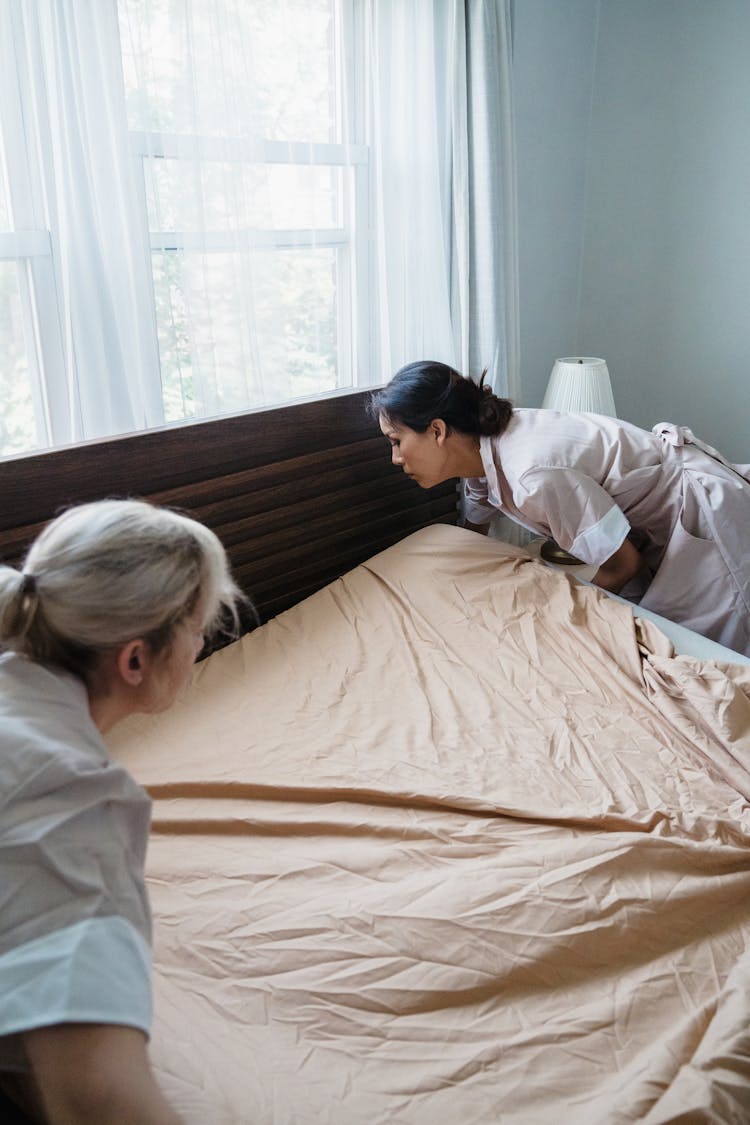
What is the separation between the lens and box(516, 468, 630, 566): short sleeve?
5.81 feet

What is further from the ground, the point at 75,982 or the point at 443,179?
the point at 443,179

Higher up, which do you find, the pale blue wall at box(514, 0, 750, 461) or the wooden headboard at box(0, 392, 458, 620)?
the pale blue wall at box(514, 0, 750, 461)

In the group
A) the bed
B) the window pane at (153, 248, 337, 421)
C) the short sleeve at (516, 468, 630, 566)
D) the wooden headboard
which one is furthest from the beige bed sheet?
the window pane at (153, 248, 337, 421)

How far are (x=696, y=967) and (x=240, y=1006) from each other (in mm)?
542

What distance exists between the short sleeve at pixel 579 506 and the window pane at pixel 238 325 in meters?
0.63

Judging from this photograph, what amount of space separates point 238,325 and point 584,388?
1.02 meters

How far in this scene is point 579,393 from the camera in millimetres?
2377

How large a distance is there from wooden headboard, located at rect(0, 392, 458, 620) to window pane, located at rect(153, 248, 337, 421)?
0.12 meters

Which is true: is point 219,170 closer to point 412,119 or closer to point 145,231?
point 145,231

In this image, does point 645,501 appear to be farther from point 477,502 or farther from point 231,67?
point 231,67

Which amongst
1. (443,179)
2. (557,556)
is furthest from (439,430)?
(443,179)

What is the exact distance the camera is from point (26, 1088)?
27.2 inches

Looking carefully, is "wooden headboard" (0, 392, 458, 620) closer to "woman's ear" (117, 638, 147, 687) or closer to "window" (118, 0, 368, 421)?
"window" (118, 0, 368, 421)

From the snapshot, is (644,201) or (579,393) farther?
(644,201)
